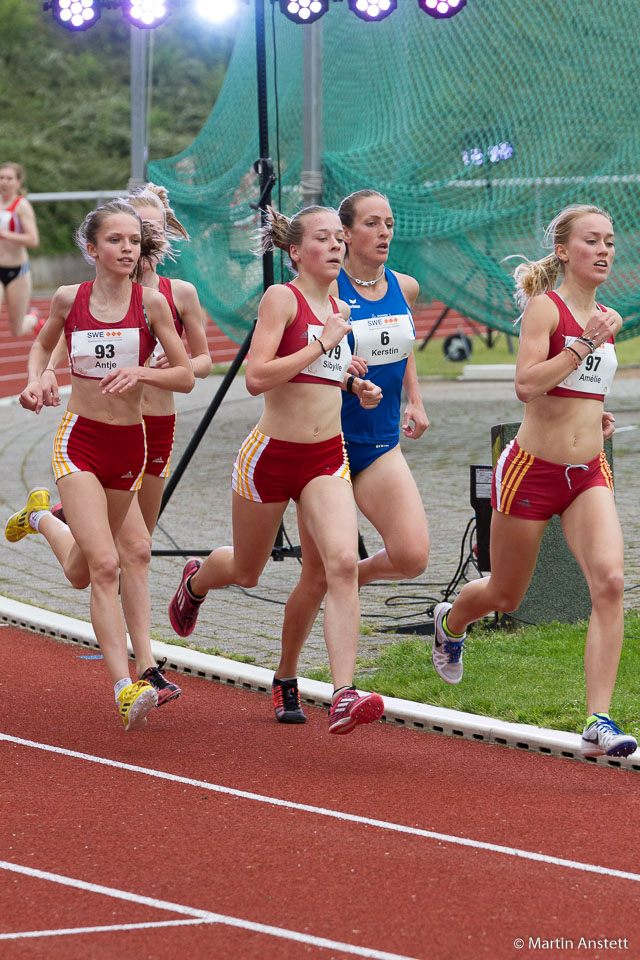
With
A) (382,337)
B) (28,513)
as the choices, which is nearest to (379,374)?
(382,337)

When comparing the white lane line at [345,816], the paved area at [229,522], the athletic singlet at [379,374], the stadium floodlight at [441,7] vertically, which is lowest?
the paved area at [229,522]

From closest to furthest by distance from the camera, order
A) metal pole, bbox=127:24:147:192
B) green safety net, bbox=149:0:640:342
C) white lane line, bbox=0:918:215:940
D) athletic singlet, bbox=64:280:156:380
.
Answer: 1. white lane line, bbox=0:918:215:940
2. athletic singlet, bbox=64:280:156:380
3. green safety net, bbox=149:0:640:342
4. metal pole, bbox=127:24:147:192

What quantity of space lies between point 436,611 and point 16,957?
323cm

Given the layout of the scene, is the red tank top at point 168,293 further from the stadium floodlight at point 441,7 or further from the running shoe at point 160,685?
the stadium floodlight at point 441,7

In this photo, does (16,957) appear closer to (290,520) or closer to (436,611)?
(436,611)

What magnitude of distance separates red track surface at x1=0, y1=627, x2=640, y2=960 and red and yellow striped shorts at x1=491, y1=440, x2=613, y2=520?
3.34ft

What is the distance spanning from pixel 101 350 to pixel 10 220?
476 inches

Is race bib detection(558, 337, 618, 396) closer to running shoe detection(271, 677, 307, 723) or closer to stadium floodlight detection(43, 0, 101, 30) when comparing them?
running shoe detection(271, 677, 307, 723)

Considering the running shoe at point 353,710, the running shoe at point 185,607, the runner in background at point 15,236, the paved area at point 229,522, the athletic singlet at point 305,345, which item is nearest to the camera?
the running shoe at point 353,710

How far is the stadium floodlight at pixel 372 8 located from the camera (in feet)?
33.8

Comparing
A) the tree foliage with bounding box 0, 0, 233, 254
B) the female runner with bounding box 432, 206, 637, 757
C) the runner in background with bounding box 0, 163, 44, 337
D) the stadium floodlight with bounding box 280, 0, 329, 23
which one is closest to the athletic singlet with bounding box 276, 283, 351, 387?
the female runner with bounding box 432, 206, 637, 757

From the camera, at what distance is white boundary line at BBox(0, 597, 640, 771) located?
6.24m

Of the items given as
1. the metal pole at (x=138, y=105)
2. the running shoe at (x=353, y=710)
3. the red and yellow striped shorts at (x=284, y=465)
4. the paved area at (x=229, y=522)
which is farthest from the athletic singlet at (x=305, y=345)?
the metal pole at (x=138, y=105)

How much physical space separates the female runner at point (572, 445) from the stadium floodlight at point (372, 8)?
4.64 m
